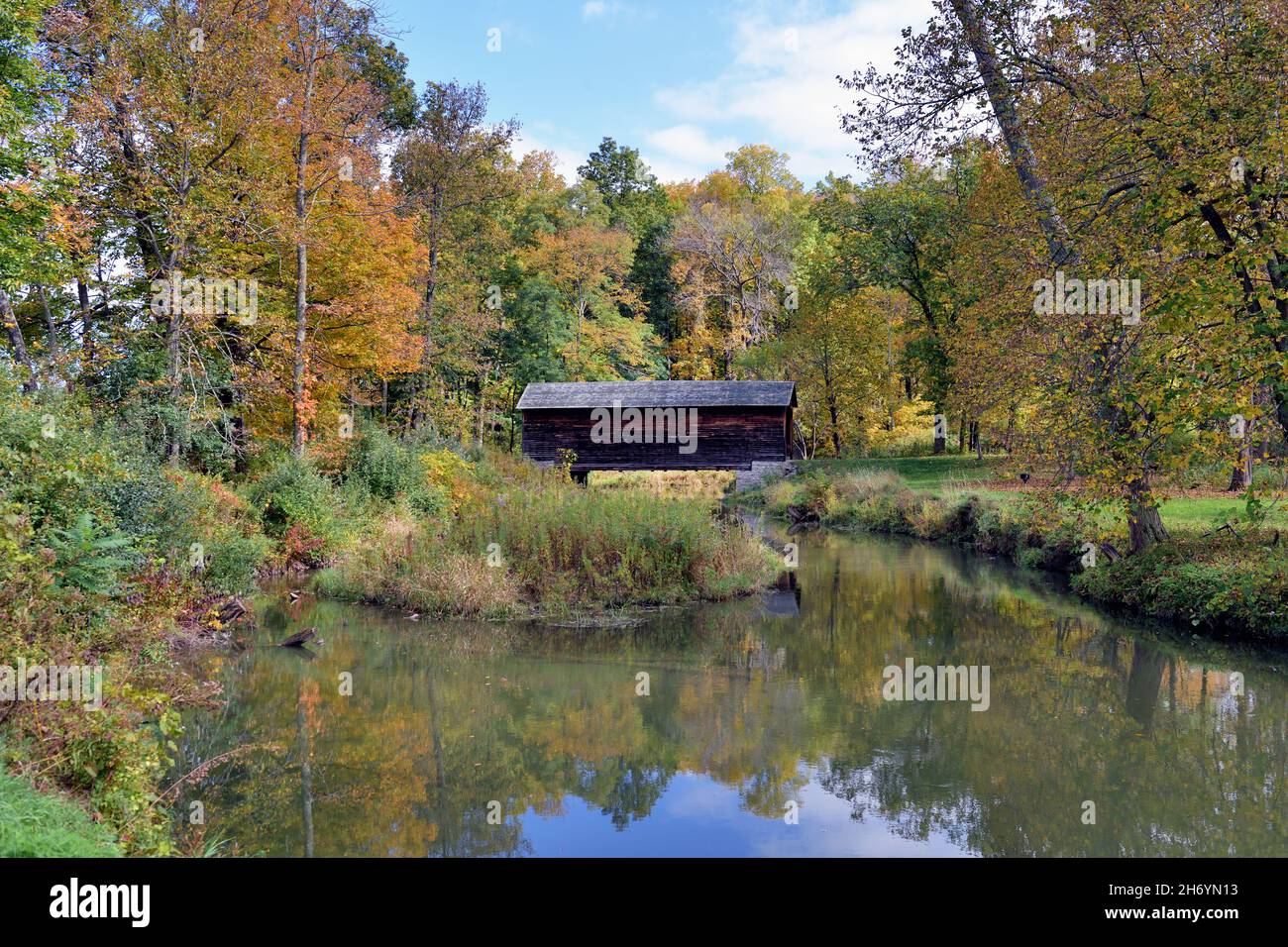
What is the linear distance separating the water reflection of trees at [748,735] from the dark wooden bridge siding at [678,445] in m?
18.3

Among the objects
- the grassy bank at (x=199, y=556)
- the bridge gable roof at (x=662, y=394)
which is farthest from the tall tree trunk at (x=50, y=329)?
the bridge gable roof at (x=662, y=394)

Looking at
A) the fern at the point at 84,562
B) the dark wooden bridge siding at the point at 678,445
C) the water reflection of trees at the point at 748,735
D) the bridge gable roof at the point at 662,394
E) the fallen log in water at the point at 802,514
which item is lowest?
the water reflection of trees at the point at 748,735

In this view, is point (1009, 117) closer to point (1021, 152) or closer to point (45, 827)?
point (1021, 152)

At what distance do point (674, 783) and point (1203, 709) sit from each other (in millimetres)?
5661

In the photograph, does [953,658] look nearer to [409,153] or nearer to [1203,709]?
[1203,709]

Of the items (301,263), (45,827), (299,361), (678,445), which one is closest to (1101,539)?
(45,827)

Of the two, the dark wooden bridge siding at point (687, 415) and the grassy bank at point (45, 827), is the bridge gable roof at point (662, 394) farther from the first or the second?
the grassy bank at point (45, 827)

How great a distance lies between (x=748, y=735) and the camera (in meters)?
8.02

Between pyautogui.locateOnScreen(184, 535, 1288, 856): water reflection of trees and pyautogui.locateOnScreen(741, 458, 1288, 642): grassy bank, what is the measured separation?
93 cm

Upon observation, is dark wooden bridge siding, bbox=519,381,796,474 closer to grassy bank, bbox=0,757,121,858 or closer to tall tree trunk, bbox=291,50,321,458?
tall tree trunk, bbox=291,50,321,458

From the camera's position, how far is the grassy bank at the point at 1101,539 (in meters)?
10.8

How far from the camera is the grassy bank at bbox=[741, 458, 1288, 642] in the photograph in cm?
1078

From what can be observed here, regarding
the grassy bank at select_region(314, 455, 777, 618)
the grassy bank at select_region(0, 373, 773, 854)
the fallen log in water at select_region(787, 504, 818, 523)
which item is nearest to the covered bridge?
the fallen log in water at select_region(787, 504, 818, 523)

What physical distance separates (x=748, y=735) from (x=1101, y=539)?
901 cm
